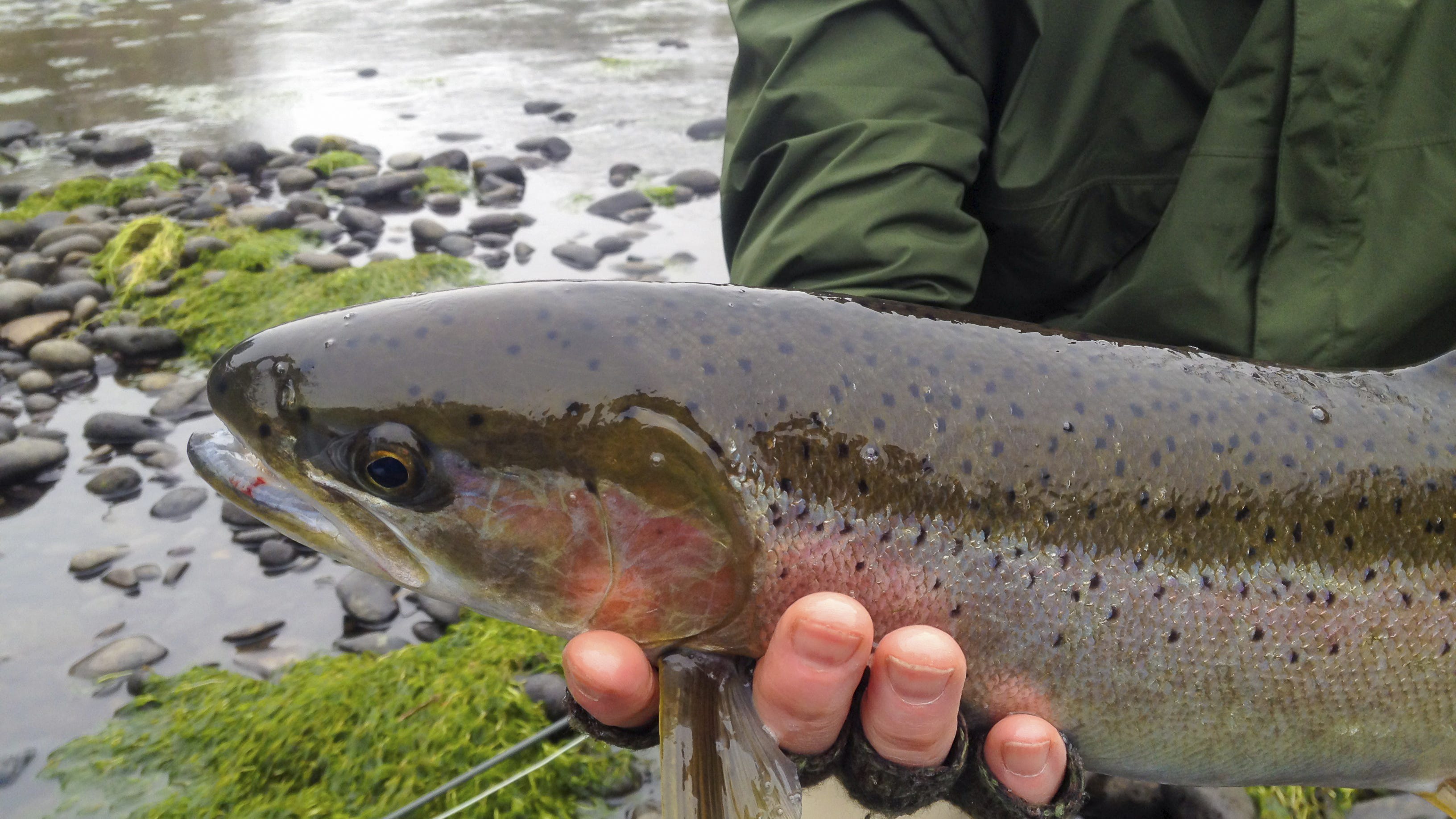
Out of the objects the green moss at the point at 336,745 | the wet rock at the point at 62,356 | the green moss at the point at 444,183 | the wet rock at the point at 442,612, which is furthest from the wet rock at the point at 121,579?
the green moss at the point at 444,183

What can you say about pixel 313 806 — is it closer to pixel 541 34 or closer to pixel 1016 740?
pixel 1016 740

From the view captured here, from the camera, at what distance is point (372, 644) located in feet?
10.8

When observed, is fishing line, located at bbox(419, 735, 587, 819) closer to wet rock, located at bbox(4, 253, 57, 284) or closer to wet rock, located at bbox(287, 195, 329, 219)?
wet rock, located at bbox(4, 253, 57, 284)

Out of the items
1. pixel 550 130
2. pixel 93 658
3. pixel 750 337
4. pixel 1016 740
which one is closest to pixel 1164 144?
pixel 750 337

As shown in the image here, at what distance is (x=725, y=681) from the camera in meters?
1.64

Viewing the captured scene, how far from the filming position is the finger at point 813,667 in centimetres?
147

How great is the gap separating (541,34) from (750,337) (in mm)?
12289

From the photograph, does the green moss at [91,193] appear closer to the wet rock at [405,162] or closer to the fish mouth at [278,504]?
the wet rock at [405,162]

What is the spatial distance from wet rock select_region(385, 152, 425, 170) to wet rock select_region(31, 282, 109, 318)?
252 centimetres

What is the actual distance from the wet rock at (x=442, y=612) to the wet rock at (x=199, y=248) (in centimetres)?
382

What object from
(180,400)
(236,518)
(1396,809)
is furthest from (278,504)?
(180,400)

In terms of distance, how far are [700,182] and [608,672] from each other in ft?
19.7

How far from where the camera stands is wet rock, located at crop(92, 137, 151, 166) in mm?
8141

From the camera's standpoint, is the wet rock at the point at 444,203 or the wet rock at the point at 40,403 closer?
the wet rock at the point at 40,403
